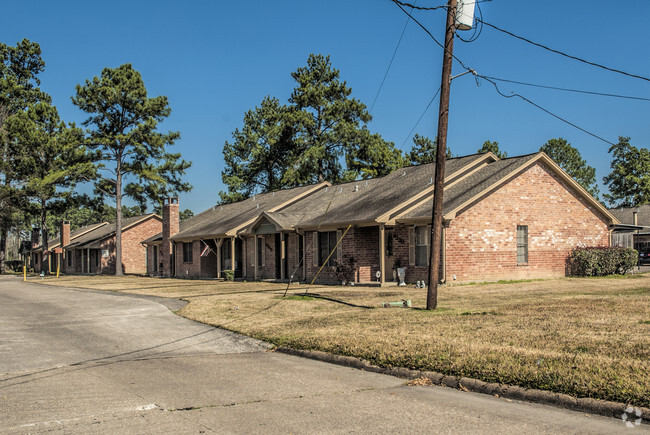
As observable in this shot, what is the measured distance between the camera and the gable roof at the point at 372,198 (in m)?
25.3

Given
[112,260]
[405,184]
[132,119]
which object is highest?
[132,119]

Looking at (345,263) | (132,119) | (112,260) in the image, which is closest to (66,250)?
(112,260)

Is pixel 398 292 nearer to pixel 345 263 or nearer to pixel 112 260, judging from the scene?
pixel 345 263

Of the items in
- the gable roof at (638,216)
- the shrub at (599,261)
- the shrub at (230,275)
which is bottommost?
the shrub at (230,275)

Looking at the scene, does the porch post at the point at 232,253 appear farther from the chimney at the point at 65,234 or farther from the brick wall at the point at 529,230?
the chimney at the point at 65,234

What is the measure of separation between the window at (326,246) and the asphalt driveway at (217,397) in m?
15.7

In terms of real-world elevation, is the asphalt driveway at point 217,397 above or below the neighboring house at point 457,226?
below

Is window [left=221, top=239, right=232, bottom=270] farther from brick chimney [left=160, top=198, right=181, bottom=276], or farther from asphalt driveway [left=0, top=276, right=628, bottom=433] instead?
asphalt driveway [left=0, top=276, right=628, bottom=433]

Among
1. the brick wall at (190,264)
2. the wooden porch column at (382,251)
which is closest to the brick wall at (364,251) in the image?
the wooden porch column at (382,251)

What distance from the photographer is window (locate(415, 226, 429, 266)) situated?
78.5ft

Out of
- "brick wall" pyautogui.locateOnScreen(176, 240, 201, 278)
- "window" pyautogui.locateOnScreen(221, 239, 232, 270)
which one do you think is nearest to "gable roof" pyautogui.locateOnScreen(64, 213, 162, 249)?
"brick wall" pyautogui.locateOnScreen(176, 240, 201, 278)

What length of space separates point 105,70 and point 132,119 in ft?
14.2

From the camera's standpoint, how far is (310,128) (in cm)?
5725

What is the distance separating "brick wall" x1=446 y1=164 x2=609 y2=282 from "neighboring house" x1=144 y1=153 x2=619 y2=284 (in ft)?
0.13
